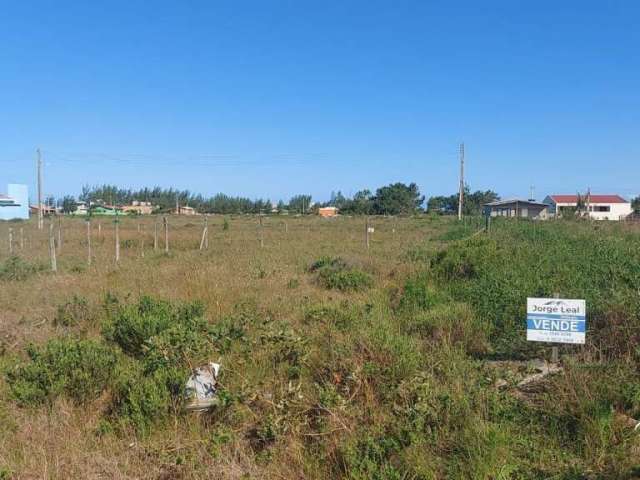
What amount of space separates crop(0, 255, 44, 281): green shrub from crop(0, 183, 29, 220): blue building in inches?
1906

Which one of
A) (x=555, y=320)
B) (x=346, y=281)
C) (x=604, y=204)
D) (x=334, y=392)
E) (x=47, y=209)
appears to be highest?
(x=604, y=204)

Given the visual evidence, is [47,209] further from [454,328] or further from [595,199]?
[595,199]

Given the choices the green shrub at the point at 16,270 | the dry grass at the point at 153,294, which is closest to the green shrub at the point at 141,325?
the dry grass at the point at 153,294

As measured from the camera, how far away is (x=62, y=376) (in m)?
3.98

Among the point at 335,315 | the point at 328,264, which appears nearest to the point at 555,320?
the point at 335,315

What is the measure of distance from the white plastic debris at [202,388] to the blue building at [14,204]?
189 ft

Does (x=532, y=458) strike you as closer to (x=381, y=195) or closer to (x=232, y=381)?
(x=232, y=381)

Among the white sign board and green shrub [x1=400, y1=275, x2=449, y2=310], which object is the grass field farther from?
the white sign board

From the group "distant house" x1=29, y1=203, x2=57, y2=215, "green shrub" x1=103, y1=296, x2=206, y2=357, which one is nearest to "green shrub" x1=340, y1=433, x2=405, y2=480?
"green shrub" x1=103, y1=296, x2=206, y2=357

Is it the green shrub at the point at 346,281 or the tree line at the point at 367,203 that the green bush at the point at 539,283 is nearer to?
the green shrub at the point at 346,281

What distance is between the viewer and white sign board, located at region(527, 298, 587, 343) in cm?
383

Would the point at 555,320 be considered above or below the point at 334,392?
above

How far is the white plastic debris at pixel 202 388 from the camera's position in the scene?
12.0 feet

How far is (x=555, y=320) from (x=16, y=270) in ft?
35.9
